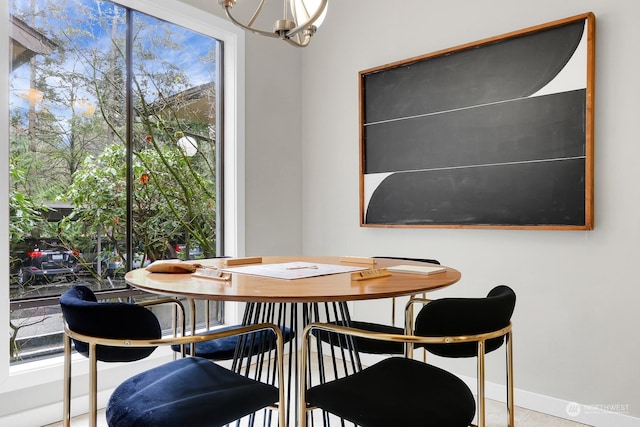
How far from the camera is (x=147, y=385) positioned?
130 centimetres

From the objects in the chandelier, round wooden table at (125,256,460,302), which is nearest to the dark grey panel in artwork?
round wooden table at (125,256,460,302)

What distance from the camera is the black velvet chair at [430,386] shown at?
1141 mm

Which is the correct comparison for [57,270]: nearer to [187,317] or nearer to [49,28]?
[187,317]

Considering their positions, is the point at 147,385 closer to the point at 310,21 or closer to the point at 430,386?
the point at 430,386

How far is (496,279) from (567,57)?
118 cm

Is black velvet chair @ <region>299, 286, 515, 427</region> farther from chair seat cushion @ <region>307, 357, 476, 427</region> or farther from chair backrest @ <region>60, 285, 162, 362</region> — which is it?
chair backrest @ <region>60, 285, 162, 362</region>

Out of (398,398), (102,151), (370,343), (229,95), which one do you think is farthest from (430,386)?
(229,95)

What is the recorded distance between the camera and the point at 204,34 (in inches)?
118

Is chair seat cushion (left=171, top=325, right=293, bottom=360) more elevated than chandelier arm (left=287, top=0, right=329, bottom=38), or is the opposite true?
chandelier arm (left=287, top=0, right=329, bottom=38)

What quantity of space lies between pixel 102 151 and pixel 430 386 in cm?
216

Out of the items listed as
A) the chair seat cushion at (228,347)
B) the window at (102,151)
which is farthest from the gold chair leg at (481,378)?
the window at (102,151)

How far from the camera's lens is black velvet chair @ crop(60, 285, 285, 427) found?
1126mm

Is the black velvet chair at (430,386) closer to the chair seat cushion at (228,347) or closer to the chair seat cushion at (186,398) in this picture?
the chair seat cushion at (186,398)

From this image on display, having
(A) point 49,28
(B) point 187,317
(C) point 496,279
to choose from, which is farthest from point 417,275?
(A) point 49,28
